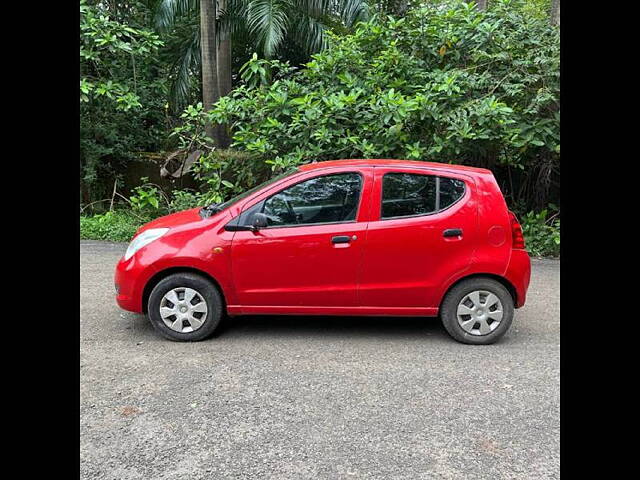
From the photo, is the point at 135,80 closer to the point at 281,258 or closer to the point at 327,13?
the point at 327,13

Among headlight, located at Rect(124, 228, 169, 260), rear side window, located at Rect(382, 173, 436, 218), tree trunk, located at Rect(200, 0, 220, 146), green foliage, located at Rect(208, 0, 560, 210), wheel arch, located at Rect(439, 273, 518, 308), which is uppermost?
tree trunk, located at Rect(200, 0, 220, 146)

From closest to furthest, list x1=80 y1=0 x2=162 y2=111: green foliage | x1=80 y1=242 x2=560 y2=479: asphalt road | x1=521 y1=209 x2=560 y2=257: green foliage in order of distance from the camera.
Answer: x1=80 y1=242 x2=560 y2=479: asphalt road < x1=521 y1=209 x2=560 y2=257: green foliage < x1=80 y1=0 x2=162 y2=111: green foliage

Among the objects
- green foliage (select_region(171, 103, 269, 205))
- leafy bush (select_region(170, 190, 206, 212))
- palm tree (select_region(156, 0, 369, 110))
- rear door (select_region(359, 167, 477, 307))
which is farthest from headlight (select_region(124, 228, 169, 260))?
palm tree (select_region(156, 0, 369, 110))

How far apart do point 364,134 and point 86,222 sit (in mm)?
5311

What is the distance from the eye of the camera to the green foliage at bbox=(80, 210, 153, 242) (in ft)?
30.1

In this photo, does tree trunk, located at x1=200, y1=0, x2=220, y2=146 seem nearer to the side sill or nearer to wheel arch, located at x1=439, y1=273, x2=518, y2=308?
the side sill

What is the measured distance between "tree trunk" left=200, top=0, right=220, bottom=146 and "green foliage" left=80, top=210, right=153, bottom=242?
3.27 meters

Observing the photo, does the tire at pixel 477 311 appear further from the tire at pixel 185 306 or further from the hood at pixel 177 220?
the hood at pixel 177 220

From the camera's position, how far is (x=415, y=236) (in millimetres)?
4586

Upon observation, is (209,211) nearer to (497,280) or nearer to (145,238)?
(145,238)

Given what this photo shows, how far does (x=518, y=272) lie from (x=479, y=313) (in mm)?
499

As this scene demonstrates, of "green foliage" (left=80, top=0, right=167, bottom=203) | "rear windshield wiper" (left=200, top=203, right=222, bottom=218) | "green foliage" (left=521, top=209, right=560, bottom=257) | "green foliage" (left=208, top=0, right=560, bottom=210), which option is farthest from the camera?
"green foliage" (left=80, top=0, right=167, bottom=203)

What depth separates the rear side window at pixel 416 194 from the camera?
15.3ft

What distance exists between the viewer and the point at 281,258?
458cm
